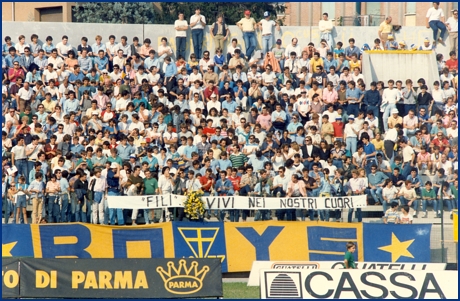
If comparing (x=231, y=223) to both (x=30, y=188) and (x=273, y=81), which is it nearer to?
(x=30, y=188)

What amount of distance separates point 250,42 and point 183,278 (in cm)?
1392

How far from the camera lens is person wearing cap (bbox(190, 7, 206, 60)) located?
101 ft

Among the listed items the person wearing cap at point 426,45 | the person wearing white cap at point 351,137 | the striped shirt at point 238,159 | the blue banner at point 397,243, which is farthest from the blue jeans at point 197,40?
the blue banner at point 397,243

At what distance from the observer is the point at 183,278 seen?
18.3m

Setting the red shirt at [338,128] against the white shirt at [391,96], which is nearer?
the red shirt at [338,128]

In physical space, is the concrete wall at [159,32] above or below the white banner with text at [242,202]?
above

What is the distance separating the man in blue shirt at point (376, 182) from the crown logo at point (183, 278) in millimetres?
6218

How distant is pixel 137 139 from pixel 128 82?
114 inches

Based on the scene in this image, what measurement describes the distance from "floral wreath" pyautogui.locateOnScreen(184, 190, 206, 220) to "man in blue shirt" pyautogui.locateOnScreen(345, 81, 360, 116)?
22.5 feet

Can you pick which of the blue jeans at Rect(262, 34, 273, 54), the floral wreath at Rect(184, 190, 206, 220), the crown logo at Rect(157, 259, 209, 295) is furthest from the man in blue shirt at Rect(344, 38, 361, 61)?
the crown logo at Rect(157, 259, 209, 295)

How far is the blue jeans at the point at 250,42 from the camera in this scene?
3081 centimetres

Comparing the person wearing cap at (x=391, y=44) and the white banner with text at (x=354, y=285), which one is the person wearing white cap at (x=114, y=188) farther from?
the person wearing cap at (x=391, y=44)

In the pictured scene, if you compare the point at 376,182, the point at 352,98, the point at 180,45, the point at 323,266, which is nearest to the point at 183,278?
the point at 323,266

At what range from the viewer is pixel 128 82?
2748cm
